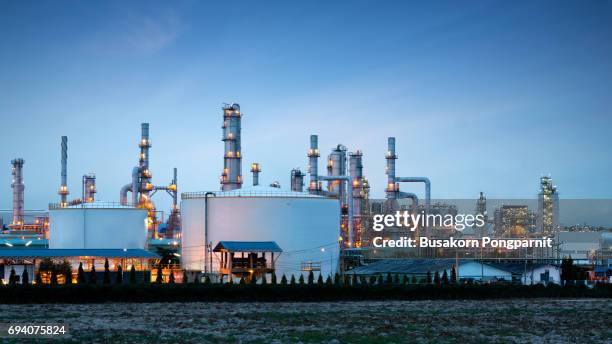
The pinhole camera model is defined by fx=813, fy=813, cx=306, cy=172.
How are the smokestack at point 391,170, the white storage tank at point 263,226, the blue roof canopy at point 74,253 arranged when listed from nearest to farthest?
the blue roof canopy at point 74,253 → the white storage tank at point 263,226 → the smokestack at point 391,170

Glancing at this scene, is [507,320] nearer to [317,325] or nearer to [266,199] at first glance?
[317,325]

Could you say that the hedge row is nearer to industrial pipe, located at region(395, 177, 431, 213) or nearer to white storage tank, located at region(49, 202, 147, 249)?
white storage tank, located at region(49, 202, 147, 249)

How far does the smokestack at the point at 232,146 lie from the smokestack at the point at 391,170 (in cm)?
2064

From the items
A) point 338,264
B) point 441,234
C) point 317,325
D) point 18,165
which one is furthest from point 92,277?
point 18,165

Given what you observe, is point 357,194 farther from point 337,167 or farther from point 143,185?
point 143,185

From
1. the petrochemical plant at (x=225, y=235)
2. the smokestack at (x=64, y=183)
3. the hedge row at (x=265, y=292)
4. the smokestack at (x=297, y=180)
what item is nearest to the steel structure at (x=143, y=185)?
the petrochemical plant at (x=225, y=235)

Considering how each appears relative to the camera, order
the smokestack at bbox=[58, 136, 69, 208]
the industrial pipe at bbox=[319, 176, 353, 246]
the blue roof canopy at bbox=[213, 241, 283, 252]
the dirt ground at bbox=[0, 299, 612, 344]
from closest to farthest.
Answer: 1. the dirt ground at bbox=[0, 299, 612, 344]
2. the blue roof canopy at bbox=[213, 241, 283, 252]
3. the industrial pipe at bbox=[319, 176, 353, 246]
4. the smokestack at bbox=[58, 136, 69, 208]

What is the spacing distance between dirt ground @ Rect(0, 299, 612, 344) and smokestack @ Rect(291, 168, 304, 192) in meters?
45.2

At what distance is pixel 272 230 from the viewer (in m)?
64.9

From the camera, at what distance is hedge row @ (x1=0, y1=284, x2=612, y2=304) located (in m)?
44.1

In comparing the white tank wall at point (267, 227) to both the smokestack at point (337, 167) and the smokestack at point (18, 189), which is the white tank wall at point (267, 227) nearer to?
the smokestack at point (337, 167)

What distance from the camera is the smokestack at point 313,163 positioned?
91.6 meters

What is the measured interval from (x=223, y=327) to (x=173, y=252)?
44.7m

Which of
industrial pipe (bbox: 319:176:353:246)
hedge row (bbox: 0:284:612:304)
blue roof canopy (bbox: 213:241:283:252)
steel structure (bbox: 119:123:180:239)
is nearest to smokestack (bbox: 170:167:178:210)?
steel structure (bbox: 119:123:180:239)
